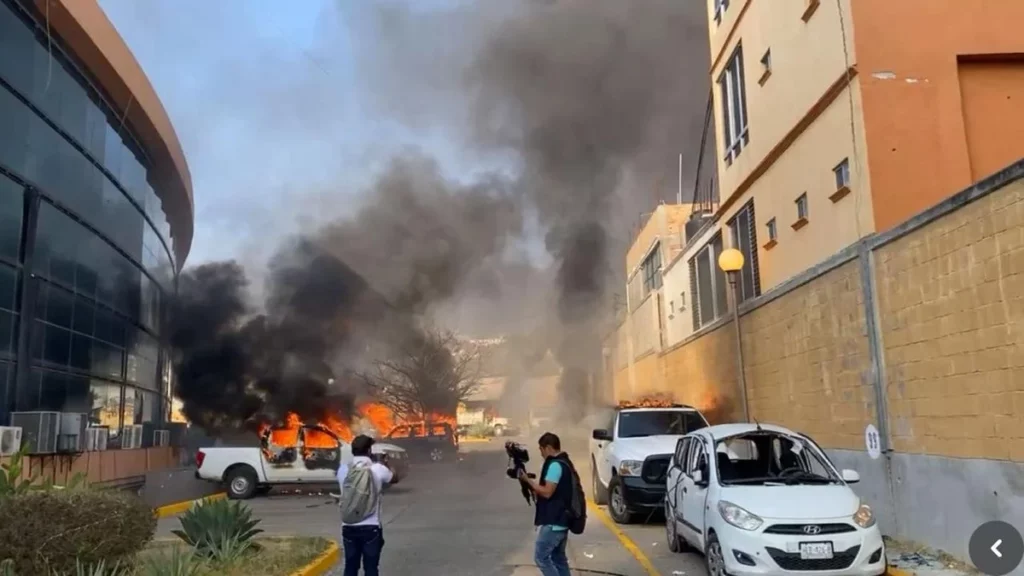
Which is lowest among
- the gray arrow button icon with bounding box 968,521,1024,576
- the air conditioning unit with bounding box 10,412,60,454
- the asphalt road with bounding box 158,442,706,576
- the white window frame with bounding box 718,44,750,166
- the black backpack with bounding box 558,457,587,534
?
the asphalt road with bounding box 158,442,706,576

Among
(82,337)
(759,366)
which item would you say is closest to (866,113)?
(759,366)

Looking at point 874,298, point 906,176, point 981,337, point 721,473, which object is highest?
point 906,176

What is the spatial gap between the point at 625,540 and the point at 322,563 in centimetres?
345

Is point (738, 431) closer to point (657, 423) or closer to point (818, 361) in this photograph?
point (818, 361)

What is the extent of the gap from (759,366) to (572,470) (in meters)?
8.59

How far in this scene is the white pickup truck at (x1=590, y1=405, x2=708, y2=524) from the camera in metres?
10.4

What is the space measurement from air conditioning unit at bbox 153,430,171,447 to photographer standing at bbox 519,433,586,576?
20.8m

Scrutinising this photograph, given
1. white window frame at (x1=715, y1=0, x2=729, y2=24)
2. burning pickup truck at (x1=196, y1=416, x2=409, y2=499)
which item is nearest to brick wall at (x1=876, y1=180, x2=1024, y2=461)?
white window frame at (x1=715, y1=0, x2=729, y2=24)

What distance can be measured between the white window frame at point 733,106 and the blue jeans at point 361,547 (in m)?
11.3

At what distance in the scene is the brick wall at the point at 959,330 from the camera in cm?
653

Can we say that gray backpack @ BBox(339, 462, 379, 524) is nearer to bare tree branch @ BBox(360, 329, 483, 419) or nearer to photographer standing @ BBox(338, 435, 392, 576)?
photographer standing @ BBox(338, 435, 392, 576)

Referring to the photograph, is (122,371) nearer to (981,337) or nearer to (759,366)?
(759,366)

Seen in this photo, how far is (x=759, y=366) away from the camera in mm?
13750

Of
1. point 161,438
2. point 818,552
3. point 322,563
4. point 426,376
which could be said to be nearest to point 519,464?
point 818,552
